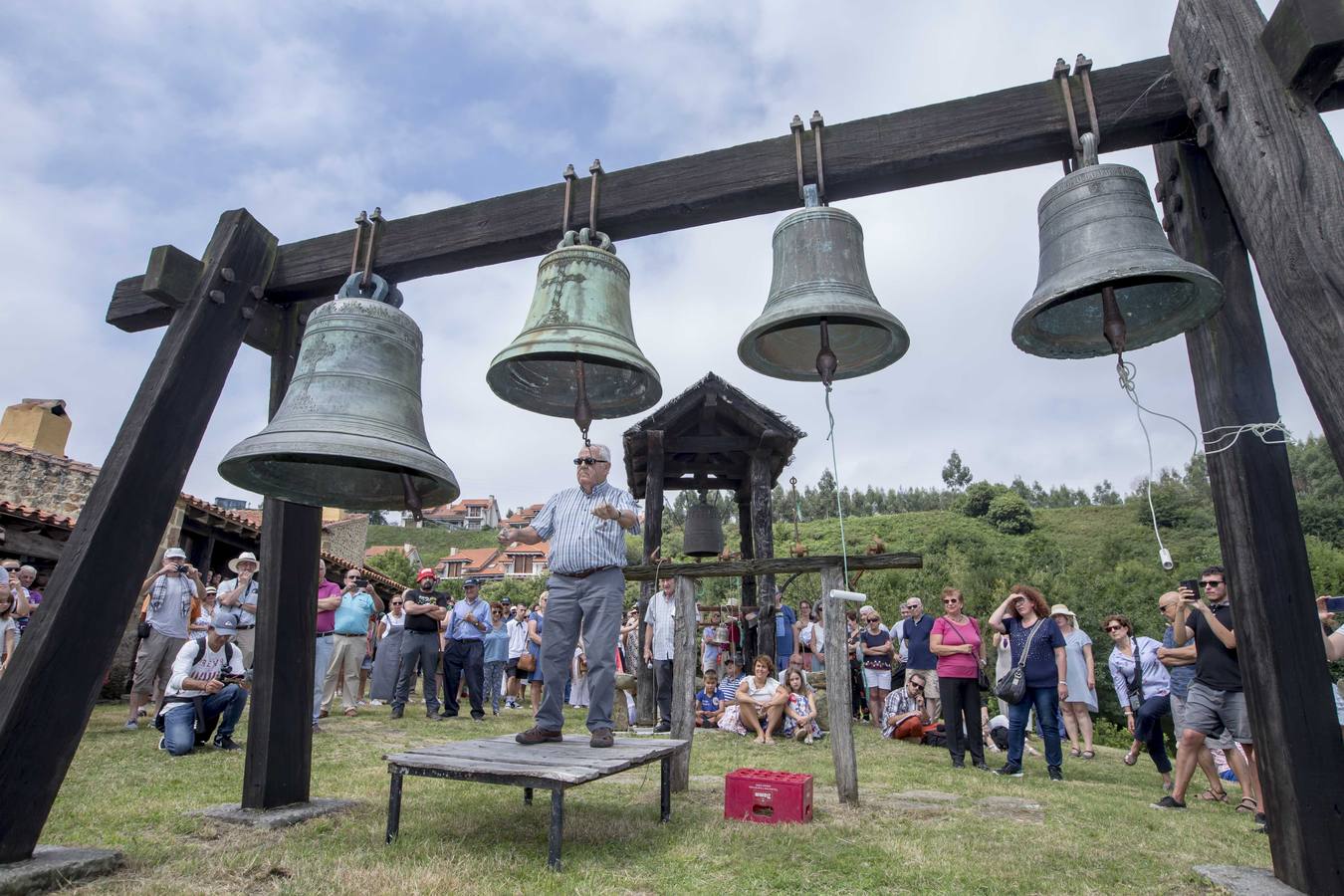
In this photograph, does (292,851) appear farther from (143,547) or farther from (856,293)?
(856,293)

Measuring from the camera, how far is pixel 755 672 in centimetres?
964

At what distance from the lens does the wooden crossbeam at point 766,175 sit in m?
3.14

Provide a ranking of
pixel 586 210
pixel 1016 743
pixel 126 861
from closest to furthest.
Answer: pixel 126 861 → pixel 586 210 → pixel 1016 743

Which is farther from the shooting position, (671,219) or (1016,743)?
(1016,743)

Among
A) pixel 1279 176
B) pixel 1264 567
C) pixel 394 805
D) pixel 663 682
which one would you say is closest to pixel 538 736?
pixel 394 805

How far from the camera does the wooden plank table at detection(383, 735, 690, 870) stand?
3.55 meters

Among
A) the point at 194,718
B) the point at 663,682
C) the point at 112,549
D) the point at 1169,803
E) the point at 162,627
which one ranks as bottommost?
the point at 1169,803

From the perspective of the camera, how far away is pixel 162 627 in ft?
27.4

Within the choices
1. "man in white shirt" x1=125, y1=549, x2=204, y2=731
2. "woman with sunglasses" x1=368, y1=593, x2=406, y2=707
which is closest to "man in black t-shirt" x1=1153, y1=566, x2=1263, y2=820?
"man in white shirt" x1=125, y1=549, x2=204, y2=731

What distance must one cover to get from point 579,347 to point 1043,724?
20.7ft

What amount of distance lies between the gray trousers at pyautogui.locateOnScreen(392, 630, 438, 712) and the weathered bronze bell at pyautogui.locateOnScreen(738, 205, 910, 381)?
8387 millimetres

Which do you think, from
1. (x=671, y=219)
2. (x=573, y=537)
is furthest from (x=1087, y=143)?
(x=573, y=537)

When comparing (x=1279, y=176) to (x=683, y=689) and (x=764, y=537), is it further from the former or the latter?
(x=764, y=537)

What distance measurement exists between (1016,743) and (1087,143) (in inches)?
228
